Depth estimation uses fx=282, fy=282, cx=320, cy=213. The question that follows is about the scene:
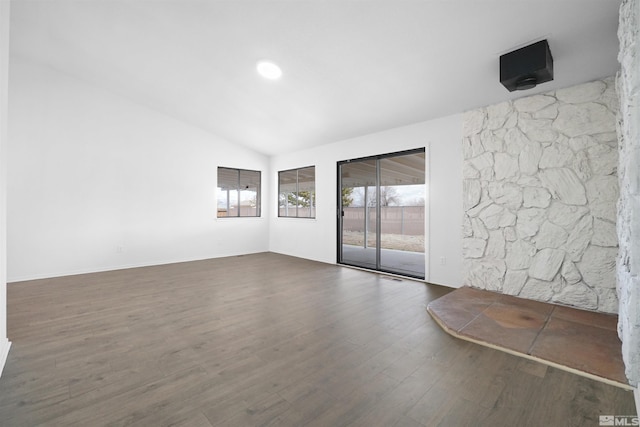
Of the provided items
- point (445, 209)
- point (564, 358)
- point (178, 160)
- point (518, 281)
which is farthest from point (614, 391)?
point (178, 160)

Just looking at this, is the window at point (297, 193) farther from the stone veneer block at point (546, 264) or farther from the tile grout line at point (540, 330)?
the tile grout line at point (540, 330)

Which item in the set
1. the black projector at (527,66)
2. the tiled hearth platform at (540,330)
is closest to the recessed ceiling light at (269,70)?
the black projector at (527,66)

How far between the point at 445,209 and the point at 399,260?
1.94 m

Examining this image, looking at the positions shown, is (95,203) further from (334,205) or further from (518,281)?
(518,281)

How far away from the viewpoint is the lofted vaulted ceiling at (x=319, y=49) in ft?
7.99

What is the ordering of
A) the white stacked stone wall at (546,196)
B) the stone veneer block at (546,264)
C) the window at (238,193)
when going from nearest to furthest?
the white stacked stone wall at (546,196)
the stone veneer block at (546,264)
the window at (238,193)

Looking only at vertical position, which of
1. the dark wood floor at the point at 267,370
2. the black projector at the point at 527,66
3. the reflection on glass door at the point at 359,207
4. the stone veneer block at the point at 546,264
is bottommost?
the dark wood floor at the point at 267,370

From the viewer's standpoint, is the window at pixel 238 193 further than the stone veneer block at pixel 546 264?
Yes

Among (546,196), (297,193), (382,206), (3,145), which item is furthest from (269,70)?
(546,196)

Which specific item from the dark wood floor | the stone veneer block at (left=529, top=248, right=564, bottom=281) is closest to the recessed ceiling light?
the dark wood floor

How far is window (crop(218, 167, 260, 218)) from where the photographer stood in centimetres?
663

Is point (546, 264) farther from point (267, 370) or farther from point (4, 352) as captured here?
point (4, 352)

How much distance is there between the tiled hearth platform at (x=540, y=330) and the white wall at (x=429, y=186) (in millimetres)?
829

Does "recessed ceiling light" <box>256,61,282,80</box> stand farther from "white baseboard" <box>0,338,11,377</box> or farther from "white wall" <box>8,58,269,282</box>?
"white baseboard" <box>0,338,11,377</box>
